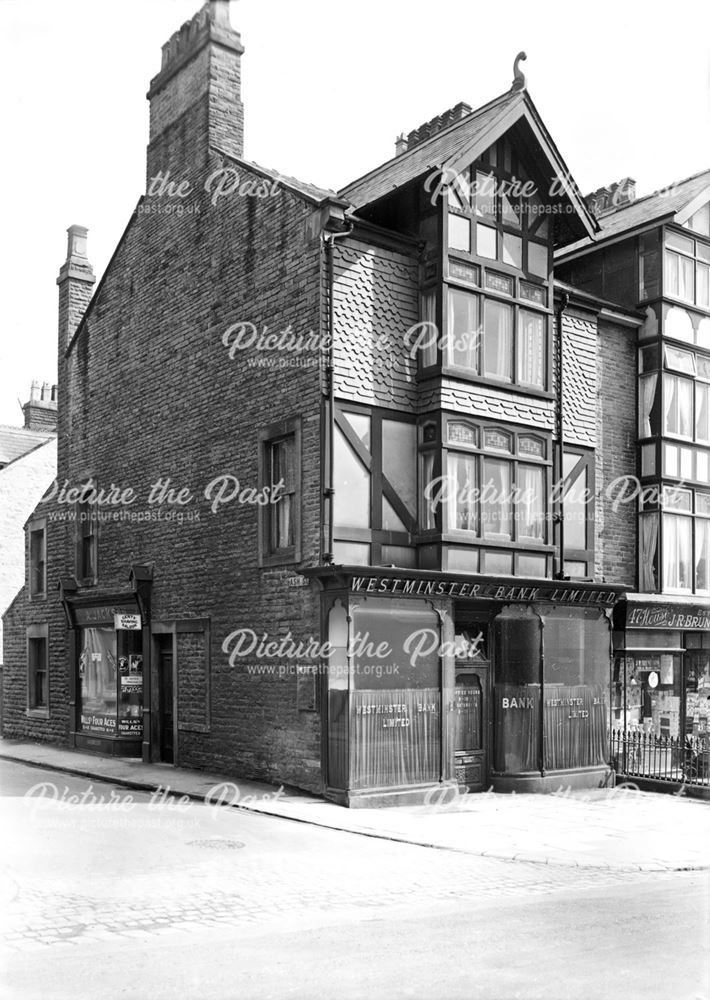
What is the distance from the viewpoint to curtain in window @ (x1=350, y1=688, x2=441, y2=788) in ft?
52.1

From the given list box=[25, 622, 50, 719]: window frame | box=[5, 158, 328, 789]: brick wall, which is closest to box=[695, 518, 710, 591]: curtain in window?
box=[5, 158, 328, 789]: brick wall

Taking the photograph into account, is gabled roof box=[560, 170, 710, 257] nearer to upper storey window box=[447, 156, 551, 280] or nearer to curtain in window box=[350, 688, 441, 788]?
upper storey window box=[447, 156, 551, 280]

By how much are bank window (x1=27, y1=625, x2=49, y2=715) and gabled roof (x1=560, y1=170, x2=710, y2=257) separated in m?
14.6

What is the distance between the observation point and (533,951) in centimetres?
807

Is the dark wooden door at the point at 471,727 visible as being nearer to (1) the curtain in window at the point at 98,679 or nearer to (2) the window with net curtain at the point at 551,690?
(2) the window with net curtain at the point at 551,690

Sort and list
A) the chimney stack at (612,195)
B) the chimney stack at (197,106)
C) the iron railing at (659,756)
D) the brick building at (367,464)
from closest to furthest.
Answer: the brick building at (367,464) < the iron railing at (659,756) < the chimney stack at (197,106) < the chimney stack at (612,195)

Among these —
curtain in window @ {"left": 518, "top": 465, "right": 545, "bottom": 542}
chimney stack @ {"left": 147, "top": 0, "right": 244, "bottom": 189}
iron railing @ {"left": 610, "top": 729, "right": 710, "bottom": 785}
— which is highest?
chimney stack @ {"left": 147, "top": 0, "right": 244, "bottom": 189}

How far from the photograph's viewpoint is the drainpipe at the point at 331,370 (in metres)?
16.6

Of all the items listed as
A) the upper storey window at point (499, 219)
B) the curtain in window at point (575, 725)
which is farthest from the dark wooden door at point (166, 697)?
the upper storey window at point (499, 219)

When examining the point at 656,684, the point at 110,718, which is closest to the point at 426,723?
the point at 656,684

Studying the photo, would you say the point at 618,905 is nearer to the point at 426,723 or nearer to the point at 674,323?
the point at 426,723

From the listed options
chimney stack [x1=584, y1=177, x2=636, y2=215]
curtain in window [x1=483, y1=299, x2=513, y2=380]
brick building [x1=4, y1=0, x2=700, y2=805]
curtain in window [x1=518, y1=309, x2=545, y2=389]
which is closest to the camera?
brick building [x1=4, y1=0, x2=700, y2=805]

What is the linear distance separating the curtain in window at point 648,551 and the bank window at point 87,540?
11.4 metres

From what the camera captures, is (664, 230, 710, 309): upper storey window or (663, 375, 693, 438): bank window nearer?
(663, 375, 693, 438): bank window
